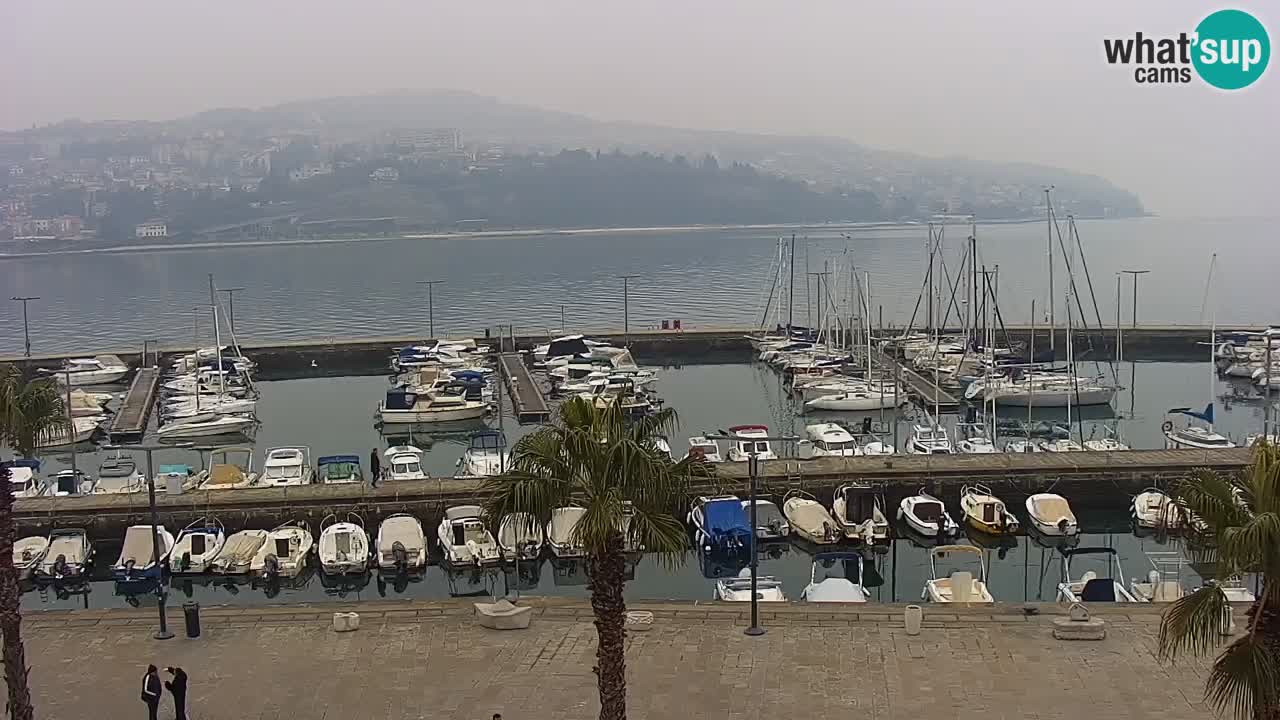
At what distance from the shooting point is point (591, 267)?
168m

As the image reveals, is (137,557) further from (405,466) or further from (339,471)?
(405,466)

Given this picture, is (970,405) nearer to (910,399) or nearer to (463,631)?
(910,399)

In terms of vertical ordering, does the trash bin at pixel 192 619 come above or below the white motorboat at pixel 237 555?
above

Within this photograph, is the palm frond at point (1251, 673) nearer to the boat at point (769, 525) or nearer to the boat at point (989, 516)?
the boat at point (769, 525)

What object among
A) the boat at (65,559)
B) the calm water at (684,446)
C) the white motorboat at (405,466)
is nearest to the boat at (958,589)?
the calm water at (684,446)

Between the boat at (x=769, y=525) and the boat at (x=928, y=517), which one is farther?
the boat at (x=928, y=517)

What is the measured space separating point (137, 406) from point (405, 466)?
70.7 feet

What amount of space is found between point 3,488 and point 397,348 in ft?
173

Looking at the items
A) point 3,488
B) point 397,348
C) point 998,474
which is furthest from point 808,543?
point 397,348

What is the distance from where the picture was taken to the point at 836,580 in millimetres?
20719

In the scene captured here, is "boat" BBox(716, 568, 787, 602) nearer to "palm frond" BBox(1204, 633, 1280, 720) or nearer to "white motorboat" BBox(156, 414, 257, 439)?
A: "palm frond" BBox(1204, 633, 1280, 720)

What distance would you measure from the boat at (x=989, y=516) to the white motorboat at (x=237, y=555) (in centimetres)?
1777

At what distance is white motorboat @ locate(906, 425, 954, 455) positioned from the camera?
33.6 meters

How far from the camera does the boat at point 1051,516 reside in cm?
2708
